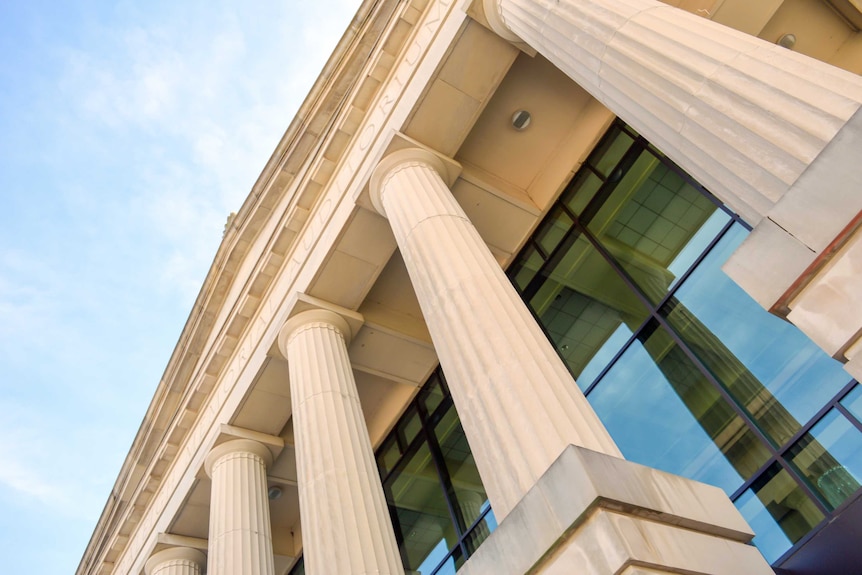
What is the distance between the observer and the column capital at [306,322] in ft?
47.4

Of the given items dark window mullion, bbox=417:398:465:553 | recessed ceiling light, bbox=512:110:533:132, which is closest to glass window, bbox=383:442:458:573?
dark window mullion, bbox=417:398:465:553

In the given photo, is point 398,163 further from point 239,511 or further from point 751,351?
point 239,511

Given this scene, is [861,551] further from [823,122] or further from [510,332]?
[823,122]

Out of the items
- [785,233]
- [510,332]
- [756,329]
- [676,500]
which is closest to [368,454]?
[510,332]

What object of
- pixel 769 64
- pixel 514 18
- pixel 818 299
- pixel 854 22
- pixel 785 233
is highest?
pixel 854 22

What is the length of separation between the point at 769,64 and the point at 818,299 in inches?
93.7

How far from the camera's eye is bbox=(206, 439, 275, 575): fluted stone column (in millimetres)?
13711

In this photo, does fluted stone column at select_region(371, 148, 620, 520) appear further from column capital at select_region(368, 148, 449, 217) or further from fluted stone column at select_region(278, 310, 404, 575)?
fluted stone column at select_region(278, 310, 404, 575)

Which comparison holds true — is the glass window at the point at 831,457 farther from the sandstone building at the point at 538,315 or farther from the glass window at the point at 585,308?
the glass window at the point at 585,308

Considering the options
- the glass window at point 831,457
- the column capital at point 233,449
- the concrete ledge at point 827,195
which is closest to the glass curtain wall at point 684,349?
the glass window at point 831,457

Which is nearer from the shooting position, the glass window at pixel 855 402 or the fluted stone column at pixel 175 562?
the glass window at pixel 855 402

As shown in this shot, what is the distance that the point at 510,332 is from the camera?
8.15m

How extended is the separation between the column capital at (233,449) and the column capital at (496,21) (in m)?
11.1

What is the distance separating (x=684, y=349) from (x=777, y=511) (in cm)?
279
